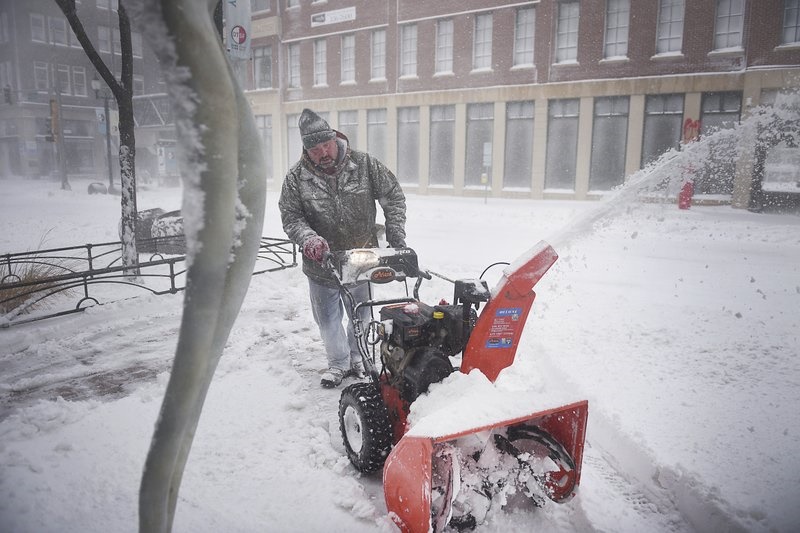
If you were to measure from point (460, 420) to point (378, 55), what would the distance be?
2419 cm

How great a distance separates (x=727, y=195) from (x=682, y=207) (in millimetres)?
2344

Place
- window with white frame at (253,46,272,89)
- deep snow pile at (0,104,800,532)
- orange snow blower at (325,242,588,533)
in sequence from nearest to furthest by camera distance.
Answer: orange snow blower at (325,242,588,533) < deep snow pile at (0,104,800,532) < window with white frame at (253,46,272,89)

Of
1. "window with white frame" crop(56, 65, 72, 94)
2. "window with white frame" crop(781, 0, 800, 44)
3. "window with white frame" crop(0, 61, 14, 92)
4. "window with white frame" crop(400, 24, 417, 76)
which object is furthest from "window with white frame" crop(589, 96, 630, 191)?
"window with white frame" crop(56, 65, 72, 94)

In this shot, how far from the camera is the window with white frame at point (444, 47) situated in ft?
70.9

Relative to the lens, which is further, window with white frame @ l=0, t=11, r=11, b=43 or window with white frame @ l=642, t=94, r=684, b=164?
window with white frame @ l=642, t=94, r=684, b=164

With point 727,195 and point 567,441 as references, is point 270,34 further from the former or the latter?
point 567,441

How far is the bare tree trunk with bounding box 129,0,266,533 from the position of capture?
2.89 ft

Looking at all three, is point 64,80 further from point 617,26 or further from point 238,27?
point 238,27

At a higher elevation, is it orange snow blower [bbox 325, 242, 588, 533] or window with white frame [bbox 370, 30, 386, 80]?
window with white frame [bbox 370, 30, 386, 80]

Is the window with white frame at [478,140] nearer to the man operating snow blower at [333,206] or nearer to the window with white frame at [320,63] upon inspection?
the window with white frame at [320,63]

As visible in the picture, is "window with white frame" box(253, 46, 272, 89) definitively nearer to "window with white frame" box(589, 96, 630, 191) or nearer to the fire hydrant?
"window with white frame" box(589, 96, 630, 191)

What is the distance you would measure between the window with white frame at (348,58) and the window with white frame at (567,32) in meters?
9.97

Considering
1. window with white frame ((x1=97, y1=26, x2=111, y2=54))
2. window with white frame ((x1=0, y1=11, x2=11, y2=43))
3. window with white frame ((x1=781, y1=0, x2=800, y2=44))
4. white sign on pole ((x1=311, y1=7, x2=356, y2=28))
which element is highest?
white sign on pole ((x1=311, y1=7, x2=356, y2=28))

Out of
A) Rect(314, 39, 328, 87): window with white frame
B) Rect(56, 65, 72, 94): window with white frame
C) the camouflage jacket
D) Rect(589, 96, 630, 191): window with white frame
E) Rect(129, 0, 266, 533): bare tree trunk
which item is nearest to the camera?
Rect(129, 0, 266, 533): bare tree trunk
